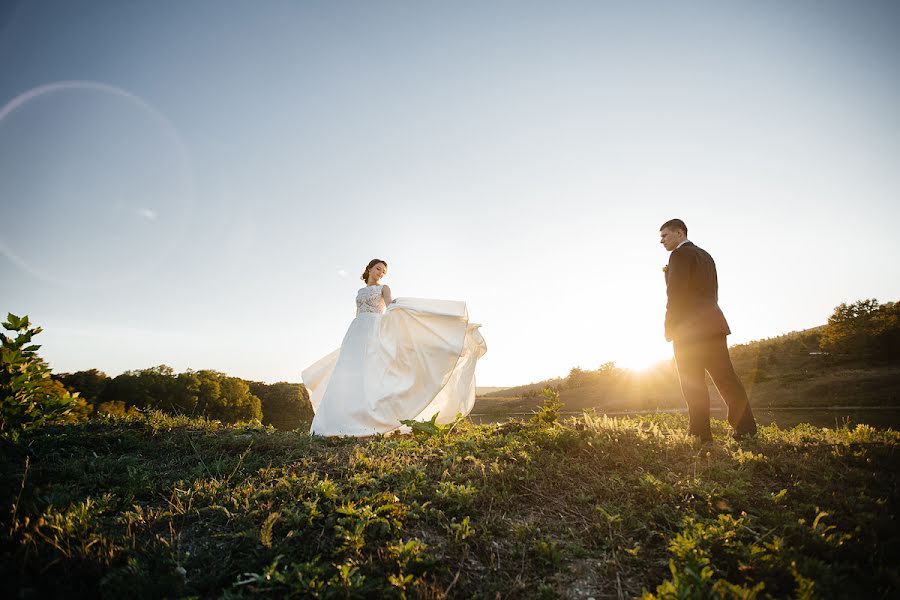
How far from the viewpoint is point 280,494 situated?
362 cm

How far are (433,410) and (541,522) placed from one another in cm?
504

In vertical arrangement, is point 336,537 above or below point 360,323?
below

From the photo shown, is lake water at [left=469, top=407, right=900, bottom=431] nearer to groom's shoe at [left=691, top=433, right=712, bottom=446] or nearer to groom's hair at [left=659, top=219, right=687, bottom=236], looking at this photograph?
groom's shoe at [left=691, top=433, right=712, bottom=446]

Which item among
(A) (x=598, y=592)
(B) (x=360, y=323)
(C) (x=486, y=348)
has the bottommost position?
(A) (x=598, y=592)

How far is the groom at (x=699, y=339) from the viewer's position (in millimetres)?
5363

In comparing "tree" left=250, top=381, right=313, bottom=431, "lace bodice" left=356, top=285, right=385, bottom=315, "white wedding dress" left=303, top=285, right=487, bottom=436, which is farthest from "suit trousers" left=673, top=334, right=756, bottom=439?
"tree" left=250, top=381, right=313, bottom=431

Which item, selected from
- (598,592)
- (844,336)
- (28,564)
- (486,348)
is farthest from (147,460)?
(844,336)

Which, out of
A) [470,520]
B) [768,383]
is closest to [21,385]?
[470,520]

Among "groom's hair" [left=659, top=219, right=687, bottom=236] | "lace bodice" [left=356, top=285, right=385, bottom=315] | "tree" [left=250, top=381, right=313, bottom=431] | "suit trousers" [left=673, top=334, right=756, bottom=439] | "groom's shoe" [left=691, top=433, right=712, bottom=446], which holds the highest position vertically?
"groom's hair" [left=659, top=219, right=687, bottom=236]

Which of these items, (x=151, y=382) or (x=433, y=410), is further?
(x=151, y=382)

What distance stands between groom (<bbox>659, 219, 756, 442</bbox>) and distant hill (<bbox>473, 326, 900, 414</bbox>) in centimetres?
501

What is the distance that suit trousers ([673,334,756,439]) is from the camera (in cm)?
536

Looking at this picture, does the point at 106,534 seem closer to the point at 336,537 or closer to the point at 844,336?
the point at 336,537

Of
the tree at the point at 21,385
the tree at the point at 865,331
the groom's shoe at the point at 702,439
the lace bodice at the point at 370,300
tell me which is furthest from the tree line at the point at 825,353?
the tree at the point at 21,385
